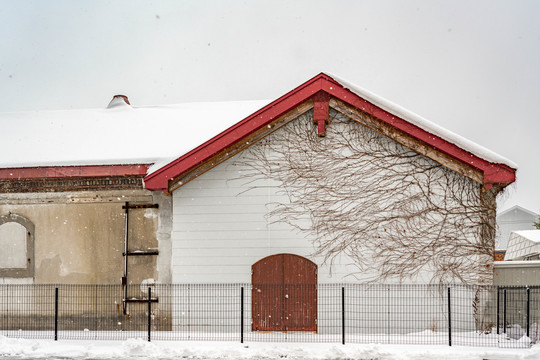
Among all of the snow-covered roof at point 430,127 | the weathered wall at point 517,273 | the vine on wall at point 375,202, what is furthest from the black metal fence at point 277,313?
the snow-covered roof at point 430,127

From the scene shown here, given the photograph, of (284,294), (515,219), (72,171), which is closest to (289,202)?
(284,294)

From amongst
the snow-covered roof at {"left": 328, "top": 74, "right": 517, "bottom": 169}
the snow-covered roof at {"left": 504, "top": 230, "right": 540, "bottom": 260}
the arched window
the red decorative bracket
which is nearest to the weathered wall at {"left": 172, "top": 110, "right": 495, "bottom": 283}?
the red decorative bracket

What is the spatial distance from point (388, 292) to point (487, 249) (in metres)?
2.77

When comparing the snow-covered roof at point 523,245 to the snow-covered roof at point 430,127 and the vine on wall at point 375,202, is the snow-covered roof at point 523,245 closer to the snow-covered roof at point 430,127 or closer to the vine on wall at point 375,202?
the vine on wall at point 375,202

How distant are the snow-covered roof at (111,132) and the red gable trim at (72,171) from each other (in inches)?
5.9

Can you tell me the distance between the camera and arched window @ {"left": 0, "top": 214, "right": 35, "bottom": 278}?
48.0ft

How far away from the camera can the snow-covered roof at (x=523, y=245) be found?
903 inches

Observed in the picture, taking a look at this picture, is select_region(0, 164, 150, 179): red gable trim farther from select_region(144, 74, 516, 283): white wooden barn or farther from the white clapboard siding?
the white clapboard siding

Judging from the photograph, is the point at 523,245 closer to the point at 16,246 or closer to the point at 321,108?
the point at 321,108

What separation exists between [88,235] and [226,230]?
397 cm

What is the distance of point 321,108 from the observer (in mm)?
13594

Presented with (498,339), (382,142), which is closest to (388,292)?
(498,339)

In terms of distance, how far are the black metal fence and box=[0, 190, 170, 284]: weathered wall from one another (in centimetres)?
40

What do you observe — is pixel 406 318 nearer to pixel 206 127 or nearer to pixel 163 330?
pixel 163 330
